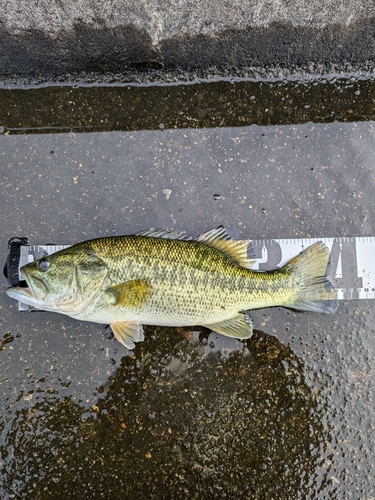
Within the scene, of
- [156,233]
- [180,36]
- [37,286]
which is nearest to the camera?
[37,286]

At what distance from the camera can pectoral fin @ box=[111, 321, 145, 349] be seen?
2797 mm

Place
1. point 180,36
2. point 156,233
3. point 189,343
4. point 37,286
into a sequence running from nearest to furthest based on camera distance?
point 37,286
point 156,233
point 180,36
point 189,343

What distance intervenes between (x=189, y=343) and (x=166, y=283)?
687mm

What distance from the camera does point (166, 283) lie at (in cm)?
266

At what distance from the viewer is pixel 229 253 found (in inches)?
112

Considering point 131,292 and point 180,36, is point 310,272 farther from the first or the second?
point 180,36

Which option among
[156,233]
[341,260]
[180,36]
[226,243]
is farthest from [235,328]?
[180,36]

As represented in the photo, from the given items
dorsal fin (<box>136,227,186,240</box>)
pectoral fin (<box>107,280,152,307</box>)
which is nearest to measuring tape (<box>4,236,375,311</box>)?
dorsal fin (<box>136,227,186,240</box>)

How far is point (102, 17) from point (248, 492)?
3761 mm

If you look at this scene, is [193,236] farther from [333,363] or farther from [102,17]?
[102,17]

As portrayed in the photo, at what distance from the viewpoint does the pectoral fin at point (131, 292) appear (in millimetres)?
2631

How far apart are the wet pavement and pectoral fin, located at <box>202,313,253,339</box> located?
24cm

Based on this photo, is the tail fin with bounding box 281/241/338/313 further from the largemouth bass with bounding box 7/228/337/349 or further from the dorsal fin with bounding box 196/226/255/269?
the dorsal fin with bounding box 196/226/255/269

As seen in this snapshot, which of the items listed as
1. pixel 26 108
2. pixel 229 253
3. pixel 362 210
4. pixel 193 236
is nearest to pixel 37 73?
pixel 26 108
